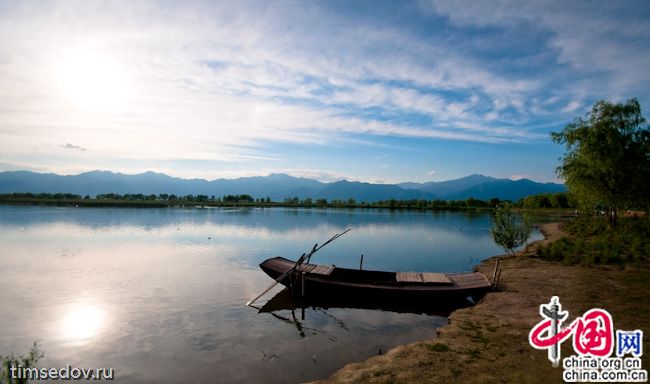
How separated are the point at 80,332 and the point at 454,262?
1307 inches

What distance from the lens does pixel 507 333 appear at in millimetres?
14234

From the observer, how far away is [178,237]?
172ft

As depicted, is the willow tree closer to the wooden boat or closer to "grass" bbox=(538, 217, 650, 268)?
"grass" bbox=(538, 217, 650, 268)

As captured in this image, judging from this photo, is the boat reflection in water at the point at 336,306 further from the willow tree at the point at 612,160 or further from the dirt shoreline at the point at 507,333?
the willow tree at the point at 612,160

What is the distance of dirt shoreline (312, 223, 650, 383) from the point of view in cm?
1061

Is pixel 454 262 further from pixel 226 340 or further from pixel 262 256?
Result: pixel 226 340

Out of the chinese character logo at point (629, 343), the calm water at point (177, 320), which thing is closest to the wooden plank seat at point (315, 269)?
the calm water at point (177, 320)

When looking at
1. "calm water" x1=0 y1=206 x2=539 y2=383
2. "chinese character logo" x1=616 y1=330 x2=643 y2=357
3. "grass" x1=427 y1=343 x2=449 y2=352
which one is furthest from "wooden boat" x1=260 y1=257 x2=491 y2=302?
"chinese character logo" x1=616 y1=330 x2=643 y2=357

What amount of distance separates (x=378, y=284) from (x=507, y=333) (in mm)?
8908

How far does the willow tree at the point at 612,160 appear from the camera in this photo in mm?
36750

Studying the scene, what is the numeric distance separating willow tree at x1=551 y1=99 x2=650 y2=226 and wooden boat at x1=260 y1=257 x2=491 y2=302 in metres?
24.5

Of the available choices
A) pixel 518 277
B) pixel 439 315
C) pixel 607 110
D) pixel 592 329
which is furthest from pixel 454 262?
pixel 592 329

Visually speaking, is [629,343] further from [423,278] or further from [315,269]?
[315,269]

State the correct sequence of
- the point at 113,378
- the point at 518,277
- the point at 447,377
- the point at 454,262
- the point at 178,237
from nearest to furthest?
the point at 447,377, the point at 113,378, the point at 518,277, the point at 454,262, the point at 178,237
